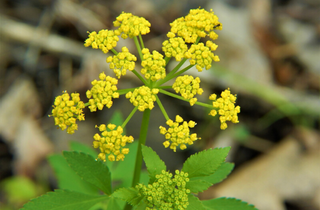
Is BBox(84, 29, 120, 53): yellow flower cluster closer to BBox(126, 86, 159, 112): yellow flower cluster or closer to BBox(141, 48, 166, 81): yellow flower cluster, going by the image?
BBox(141, 48, 166, 81): yellow flower cluster

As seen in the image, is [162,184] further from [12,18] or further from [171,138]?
[12,18]

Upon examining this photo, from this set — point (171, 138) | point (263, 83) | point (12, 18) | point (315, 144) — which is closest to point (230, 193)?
point (315, 144)

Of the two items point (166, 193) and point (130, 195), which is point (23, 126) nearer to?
point (130, 195)

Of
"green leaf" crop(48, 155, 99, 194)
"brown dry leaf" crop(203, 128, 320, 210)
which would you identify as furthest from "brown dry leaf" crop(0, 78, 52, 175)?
"brown dry leaf" crop(203, 128, 320, 210)

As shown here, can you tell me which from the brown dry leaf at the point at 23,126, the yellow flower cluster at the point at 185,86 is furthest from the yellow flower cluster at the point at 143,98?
the brown dry leaf at the point at 23,126

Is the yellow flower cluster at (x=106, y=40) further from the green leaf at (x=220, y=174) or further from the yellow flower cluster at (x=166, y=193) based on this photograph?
the green leaf at (x=220, y=174)

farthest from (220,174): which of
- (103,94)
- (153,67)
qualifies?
(103,94)
